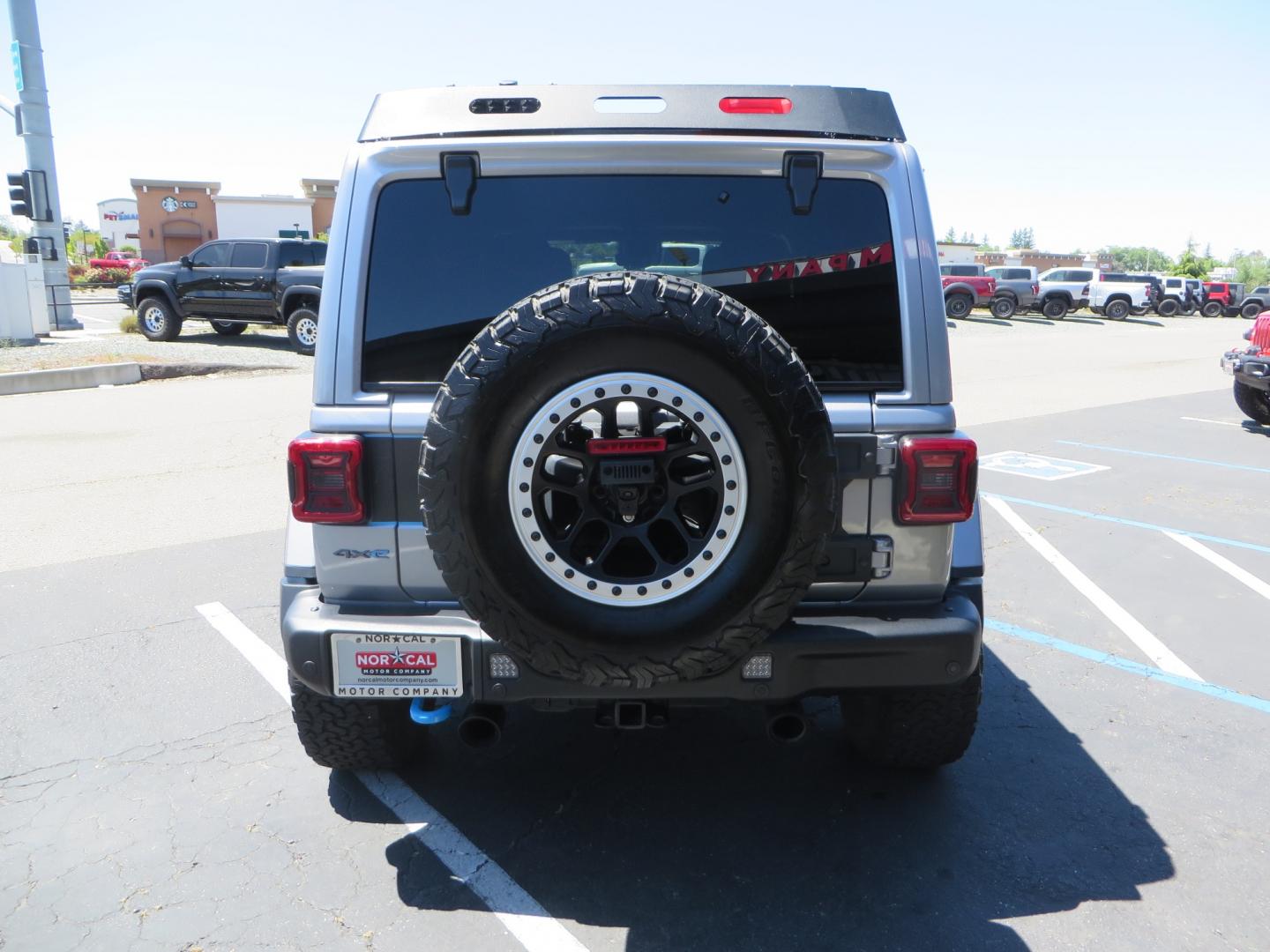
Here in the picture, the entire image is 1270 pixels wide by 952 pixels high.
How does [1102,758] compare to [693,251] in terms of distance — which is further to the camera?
[1102,758]

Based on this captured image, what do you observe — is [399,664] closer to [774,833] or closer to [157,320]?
[774,833]

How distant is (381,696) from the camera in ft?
8.96

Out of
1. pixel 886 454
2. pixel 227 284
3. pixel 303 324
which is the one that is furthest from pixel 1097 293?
pixel 886 454

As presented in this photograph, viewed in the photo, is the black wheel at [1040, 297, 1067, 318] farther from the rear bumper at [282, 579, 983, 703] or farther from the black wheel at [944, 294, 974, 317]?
the rear bumper at [282, 579, 983, 703]

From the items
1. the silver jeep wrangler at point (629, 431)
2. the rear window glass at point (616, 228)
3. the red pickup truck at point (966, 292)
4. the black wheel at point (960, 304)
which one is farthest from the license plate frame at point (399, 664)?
the black wheel at point (960, 304)

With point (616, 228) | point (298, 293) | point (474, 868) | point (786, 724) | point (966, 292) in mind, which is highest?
point (616, 228)

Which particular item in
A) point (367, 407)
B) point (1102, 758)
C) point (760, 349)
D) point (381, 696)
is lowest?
point (1102, 758)

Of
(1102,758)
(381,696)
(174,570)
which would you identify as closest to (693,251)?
(381,696)

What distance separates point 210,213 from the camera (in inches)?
2399

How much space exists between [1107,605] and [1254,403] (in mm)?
8102

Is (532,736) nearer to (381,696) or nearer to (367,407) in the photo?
(381,696)

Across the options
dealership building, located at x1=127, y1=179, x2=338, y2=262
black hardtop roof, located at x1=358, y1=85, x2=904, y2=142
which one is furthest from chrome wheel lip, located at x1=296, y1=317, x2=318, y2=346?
dealership building, located at x1=127, y1=179, x2=338, y2=262

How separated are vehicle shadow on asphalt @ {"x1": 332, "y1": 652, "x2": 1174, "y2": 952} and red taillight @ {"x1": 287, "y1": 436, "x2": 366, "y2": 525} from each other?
1.07 meters

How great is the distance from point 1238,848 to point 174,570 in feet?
17.6
